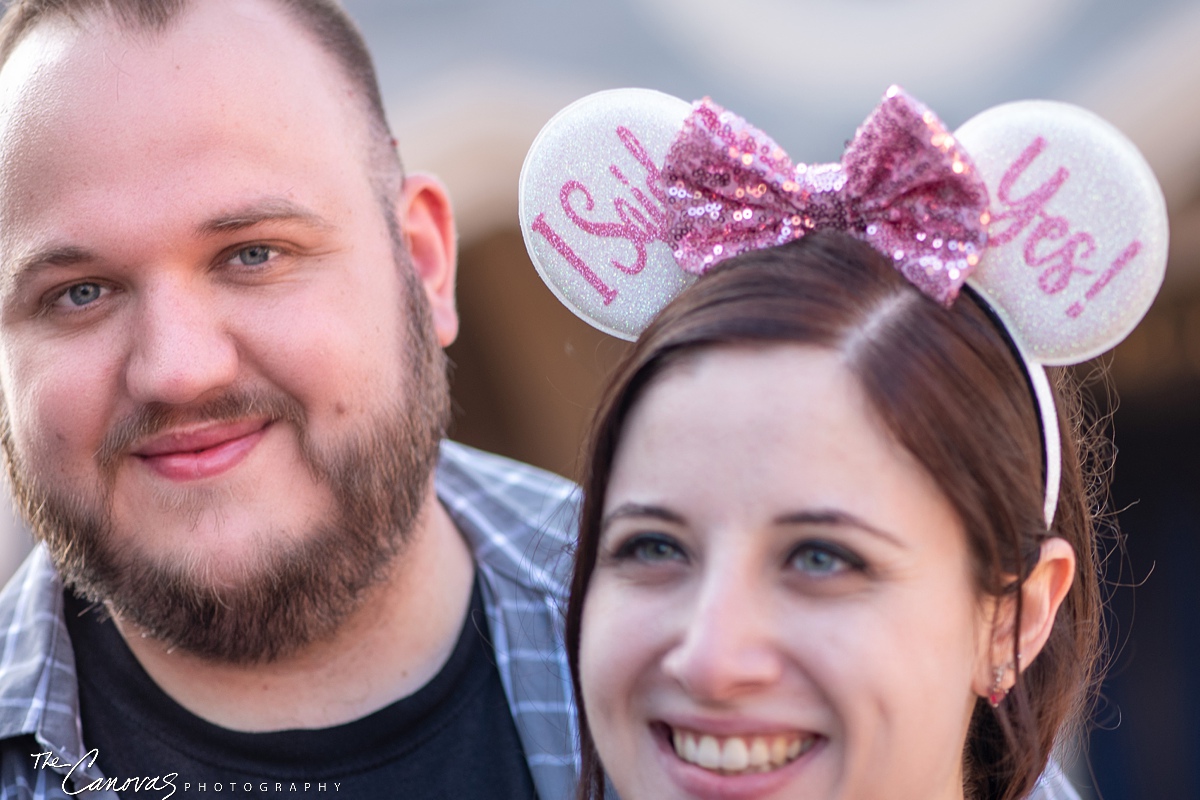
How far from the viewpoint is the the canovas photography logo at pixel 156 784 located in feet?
6.07

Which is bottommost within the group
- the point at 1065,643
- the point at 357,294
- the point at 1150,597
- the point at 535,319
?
the point at 1150,597

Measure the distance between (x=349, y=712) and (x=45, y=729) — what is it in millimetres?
490

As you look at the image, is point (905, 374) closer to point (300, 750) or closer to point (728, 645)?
point (728, 645)

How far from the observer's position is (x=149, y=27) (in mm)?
1849

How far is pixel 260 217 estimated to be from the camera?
5.99ft

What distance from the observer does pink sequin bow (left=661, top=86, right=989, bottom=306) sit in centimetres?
142

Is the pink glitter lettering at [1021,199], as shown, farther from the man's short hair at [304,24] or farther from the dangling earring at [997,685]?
the man's short hair at [304,24]

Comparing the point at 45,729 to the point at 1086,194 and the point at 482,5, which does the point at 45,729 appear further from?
the point at 482,5

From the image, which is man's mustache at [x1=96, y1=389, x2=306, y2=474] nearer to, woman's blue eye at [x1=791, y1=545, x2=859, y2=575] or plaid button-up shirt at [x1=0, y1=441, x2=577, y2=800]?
plaid button-up shirt at [x1=0, y1=441, x2=577, y2=800]

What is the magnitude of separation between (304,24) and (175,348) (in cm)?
70

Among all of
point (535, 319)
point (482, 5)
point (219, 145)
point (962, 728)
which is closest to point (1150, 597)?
point (535, 319)

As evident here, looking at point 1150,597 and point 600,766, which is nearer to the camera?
point 600,766

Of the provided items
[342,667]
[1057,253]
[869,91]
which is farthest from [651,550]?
[869,91]

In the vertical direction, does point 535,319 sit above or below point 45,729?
below
